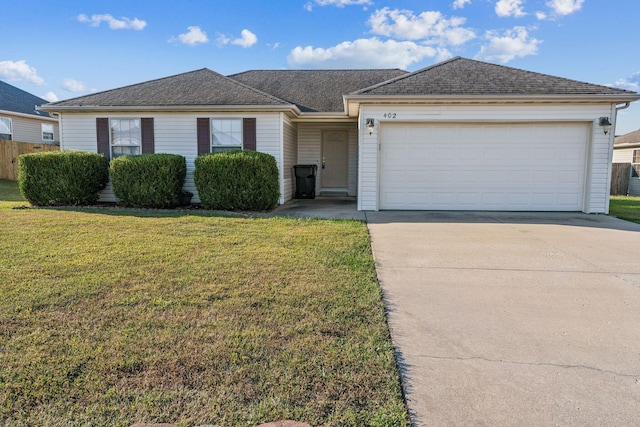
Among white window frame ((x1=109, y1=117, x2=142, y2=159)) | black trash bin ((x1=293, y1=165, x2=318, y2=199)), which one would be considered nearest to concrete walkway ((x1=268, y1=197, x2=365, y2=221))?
black trash bin ((x1=293, y1=165, x2=318, y2=199))

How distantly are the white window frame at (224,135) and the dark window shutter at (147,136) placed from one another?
1686 mm

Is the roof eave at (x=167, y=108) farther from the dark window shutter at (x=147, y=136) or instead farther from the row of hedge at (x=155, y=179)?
the row of hedge at (x=155, y=179)

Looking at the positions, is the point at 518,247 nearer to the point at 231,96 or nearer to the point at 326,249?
the point at 326,249

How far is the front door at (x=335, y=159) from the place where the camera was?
1385cm

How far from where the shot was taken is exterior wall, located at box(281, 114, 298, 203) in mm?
11438

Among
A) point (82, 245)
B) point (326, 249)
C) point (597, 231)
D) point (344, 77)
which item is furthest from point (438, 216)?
point (344, 77)

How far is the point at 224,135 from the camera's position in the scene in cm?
1095

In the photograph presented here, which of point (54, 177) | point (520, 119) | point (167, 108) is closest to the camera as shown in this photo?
point (520, 119)

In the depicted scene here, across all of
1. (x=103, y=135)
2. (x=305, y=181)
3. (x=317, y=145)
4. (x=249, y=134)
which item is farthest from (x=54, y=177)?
(x=317, y=145)

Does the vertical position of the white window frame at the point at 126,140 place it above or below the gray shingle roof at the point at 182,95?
below

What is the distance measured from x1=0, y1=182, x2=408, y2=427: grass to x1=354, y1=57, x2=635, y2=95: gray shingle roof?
214 inches

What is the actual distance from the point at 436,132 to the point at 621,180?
12171 millimetres

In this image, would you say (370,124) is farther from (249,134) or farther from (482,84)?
(249,134)

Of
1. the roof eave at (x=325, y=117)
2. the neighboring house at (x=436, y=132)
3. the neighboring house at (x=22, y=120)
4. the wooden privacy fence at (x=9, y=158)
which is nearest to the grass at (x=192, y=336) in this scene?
the neighboring house at (x=436, y=132)
